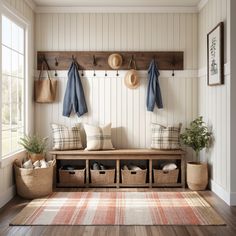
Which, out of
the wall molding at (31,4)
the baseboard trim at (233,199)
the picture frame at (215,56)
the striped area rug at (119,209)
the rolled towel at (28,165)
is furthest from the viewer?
the wall molding at (31,4)

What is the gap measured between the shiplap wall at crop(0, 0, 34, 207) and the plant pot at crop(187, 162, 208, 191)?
237cm

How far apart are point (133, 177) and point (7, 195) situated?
175cm

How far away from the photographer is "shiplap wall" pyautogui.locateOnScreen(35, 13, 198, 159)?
558 centimetres

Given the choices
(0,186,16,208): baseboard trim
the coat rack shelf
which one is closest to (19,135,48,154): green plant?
(0,186,16,208): baseboard trim

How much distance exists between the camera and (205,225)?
3531 mm

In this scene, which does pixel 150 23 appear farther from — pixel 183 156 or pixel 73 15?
pixel 183 156

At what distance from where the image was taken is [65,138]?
532 centimetres

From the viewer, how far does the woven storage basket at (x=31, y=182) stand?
4.48 metres

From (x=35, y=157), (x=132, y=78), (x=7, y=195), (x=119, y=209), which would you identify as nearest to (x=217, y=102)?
(x=132, y=78)

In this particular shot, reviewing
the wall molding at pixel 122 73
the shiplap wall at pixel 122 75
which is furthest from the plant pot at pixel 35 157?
the wall molding at pixel 122 73

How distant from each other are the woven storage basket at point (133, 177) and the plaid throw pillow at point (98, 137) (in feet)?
1.51

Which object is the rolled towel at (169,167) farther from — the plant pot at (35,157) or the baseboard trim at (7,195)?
the baseboard trim at (7,195)

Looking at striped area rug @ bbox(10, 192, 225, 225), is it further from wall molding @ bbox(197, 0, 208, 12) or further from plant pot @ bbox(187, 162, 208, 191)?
wall molding @ bbox(197, 0, 208, 12)

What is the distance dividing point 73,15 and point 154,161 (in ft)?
8.38
